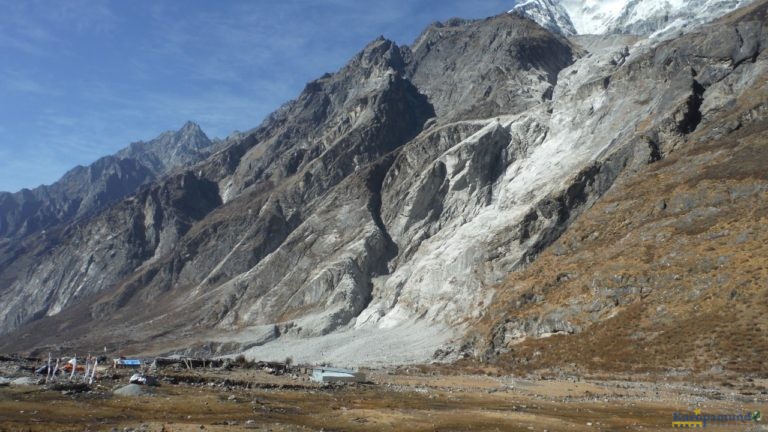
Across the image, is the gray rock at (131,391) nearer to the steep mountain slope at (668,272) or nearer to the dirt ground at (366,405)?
the dirt ground at (366,405)

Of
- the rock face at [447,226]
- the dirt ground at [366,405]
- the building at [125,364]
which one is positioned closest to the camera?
the dirt ground at [366,405]

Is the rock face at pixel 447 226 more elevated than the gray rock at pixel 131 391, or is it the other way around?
the rock face at pixel 447 226

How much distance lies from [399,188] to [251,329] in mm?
60908

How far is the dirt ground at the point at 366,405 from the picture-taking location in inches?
1166

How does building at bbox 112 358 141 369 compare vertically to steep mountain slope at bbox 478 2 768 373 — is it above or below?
below

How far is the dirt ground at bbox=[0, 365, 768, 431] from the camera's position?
2962 centimetres

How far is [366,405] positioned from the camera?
130 ft

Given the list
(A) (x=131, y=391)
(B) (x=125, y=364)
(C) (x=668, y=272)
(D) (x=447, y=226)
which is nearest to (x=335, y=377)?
(A) (x=131, y=391)

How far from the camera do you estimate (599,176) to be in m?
114

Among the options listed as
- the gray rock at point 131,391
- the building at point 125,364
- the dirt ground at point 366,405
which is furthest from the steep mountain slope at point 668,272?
the gray rock at point 131,391

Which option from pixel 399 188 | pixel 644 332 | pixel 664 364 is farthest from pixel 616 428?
pixel 399 188

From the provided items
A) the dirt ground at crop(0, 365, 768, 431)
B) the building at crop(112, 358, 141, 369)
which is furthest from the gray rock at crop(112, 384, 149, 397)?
the building at crop(112, 358, 141, 369)

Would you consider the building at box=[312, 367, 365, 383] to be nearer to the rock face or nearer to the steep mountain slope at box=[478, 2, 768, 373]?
the steep mountain slope at box=[478, 2, 768, 373]

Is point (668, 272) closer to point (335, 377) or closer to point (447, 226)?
point (335, 377)
